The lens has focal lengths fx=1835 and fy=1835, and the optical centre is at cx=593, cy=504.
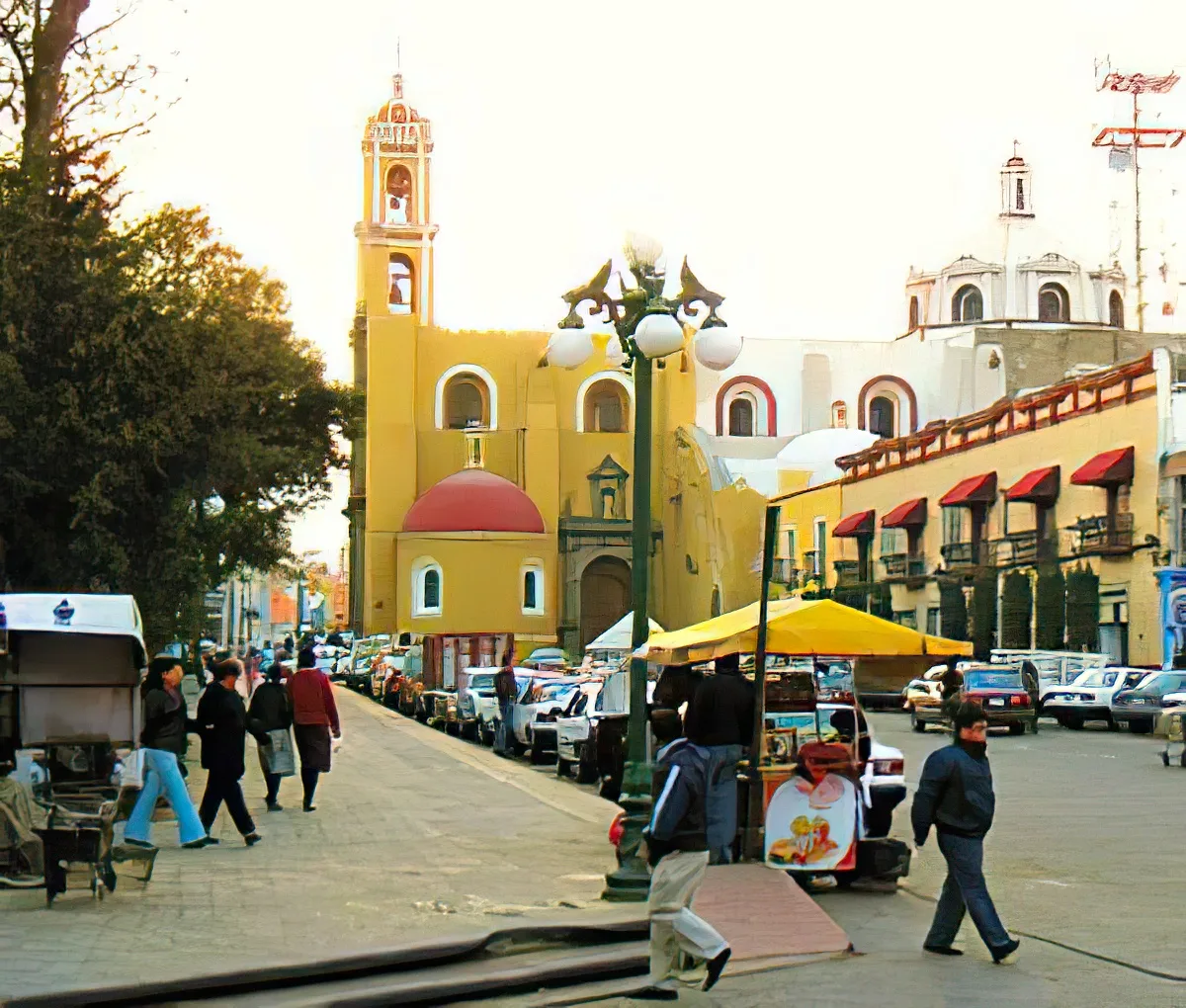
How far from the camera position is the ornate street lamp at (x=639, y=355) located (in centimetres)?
1234

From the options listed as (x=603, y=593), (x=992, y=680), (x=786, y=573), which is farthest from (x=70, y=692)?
(x=603, y=593)

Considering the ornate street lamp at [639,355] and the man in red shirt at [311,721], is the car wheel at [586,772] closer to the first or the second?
the man in red shirt at [311,721]

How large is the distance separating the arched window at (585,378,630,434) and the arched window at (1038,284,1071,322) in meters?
19.4

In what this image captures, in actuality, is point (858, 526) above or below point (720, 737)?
above

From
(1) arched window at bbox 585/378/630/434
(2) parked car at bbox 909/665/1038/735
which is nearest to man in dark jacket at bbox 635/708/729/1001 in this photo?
(2) parked car at bbox 909/665/1038/735

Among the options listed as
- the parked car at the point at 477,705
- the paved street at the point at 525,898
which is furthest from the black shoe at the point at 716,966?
the parked car at the point at 477,705

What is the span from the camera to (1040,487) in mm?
48688

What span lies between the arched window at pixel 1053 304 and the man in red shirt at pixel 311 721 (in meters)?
65.9

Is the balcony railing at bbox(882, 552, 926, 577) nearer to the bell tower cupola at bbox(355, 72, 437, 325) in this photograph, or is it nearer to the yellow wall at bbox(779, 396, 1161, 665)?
the yellow wall at bbox(779, 396, 1161, 665)

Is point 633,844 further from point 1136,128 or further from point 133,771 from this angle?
point 1136,128

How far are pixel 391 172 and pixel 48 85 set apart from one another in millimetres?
55035

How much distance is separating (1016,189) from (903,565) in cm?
3042

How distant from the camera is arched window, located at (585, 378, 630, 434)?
246ft

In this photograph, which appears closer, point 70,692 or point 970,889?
point 970,889
